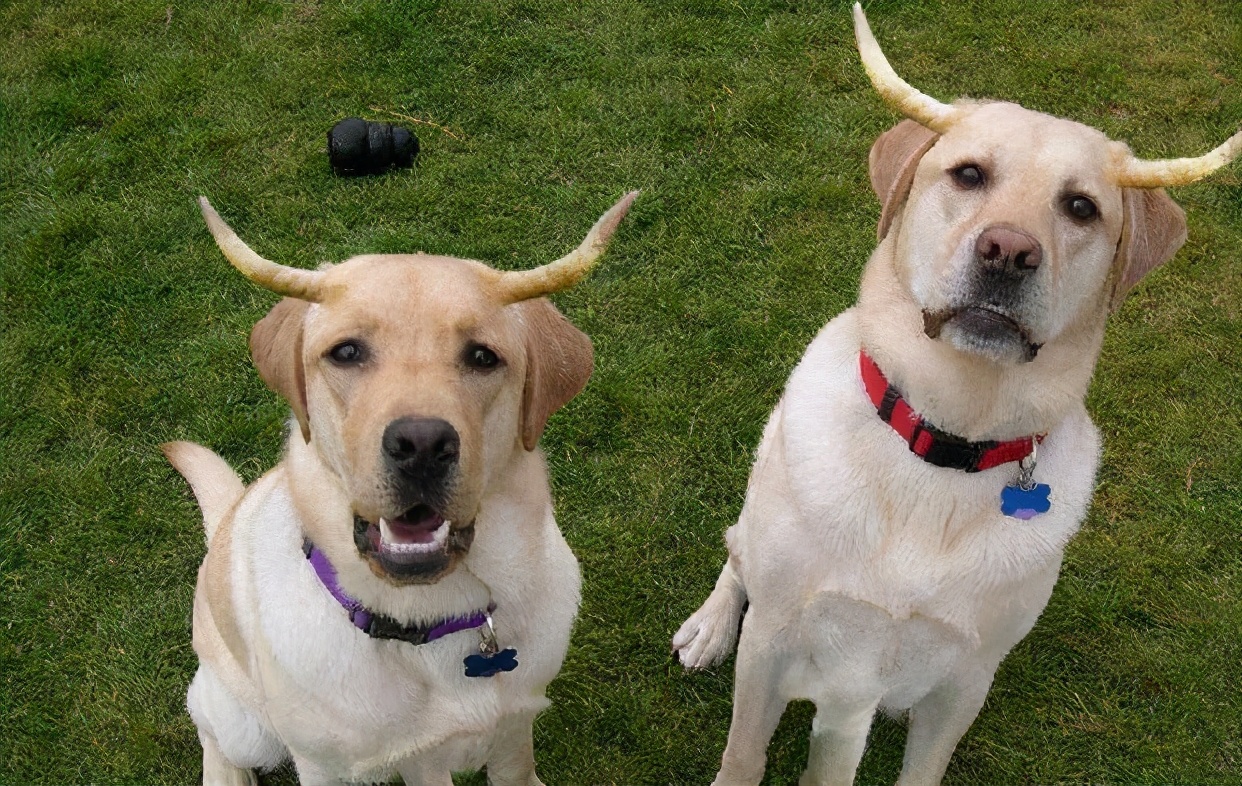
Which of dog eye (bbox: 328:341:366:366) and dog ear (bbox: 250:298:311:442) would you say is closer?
dog eye (bbox: 328:341:366:366)

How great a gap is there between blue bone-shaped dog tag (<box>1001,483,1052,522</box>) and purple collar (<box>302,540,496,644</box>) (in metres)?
1.44

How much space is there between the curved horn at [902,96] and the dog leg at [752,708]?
1539 mm

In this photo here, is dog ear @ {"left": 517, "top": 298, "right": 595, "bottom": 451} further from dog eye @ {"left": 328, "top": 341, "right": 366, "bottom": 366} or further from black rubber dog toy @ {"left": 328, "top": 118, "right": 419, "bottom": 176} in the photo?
black rubber dog toy @ {"left": 328, "top": 118, "right": 419, "bottom": 176}

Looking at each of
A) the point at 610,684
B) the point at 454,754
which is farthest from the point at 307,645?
the point at 610,684

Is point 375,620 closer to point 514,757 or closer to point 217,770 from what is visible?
point 514,757

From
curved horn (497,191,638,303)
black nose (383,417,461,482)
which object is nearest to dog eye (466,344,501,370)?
curved horn (497,191,638,303)

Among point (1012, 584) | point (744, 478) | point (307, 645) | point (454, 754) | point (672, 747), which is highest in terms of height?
point (1012, 584)

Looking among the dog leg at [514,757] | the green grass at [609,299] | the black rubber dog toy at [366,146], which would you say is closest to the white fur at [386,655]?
the dog leg at [514,757]

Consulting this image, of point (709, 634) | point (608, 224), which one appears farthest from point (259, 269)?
point (709, 634)

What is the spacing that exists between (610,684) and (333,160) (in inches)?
122

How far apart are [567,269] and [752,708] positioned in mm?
1717

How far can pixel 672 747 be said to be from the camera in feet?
13.6

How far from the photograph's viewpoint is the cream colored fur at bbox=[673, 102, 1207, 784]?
266 cm

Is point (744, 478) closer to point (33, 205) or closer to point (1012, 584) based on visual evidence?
point (1012, 584)
